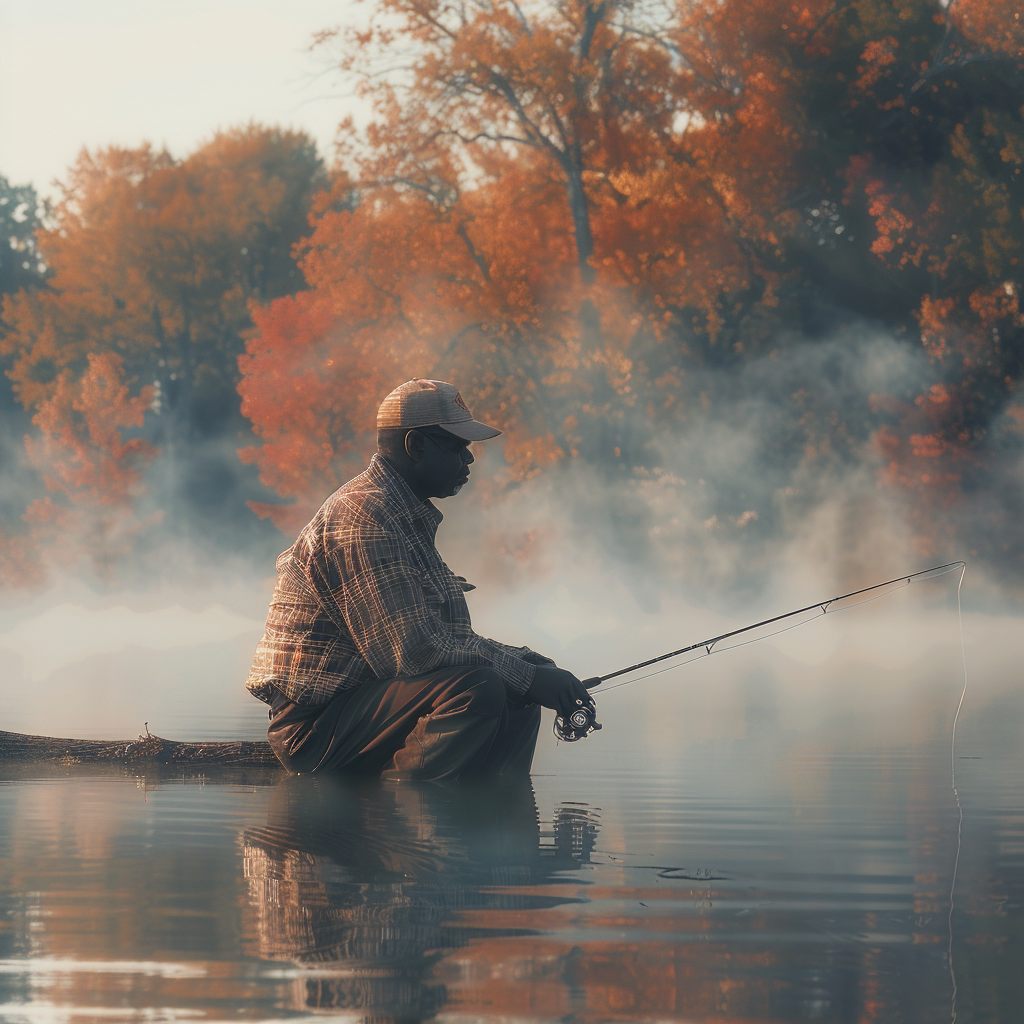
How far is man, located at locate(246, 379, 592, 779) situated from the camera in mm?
4746

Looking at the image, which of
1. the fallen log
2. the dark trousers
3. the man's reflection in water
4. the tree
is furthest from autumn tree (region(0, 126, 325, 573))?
the man's reflection in water

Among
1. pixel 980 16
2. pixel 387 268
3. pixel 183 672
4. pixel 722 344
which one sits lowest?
pixel 183 672

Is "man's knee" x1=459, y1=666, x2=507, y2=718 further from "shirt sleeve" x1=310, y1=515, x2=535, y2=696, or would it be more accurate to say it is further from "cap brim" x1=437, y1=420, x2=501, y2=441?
"cap brim" x1=437, y1=420, x2=501, y2=441

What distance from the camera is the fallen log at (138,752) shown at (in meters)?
5.67

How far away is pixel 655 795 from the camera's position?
17.1ft

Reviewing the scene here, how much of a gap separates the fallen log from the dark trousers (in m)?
0.34

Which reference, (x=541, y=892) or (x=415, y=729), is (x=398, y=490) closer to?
(x=415, y=729)

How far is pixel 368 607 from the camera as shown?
4.74m

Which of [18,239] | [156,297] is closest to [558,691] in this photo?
[156,297]

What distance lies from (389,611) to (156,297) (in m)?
31.8

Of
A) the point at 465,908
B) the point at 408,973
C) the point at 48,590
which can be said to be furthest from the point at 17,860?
the point at 48,590

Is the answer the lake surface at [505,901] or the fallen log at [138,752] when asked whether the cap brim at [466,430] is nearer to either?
the lake surface at [505,901]

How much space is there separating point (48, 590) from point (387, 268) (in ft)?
52.5

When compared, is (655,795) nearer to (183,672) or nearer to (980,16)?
(183,672)
